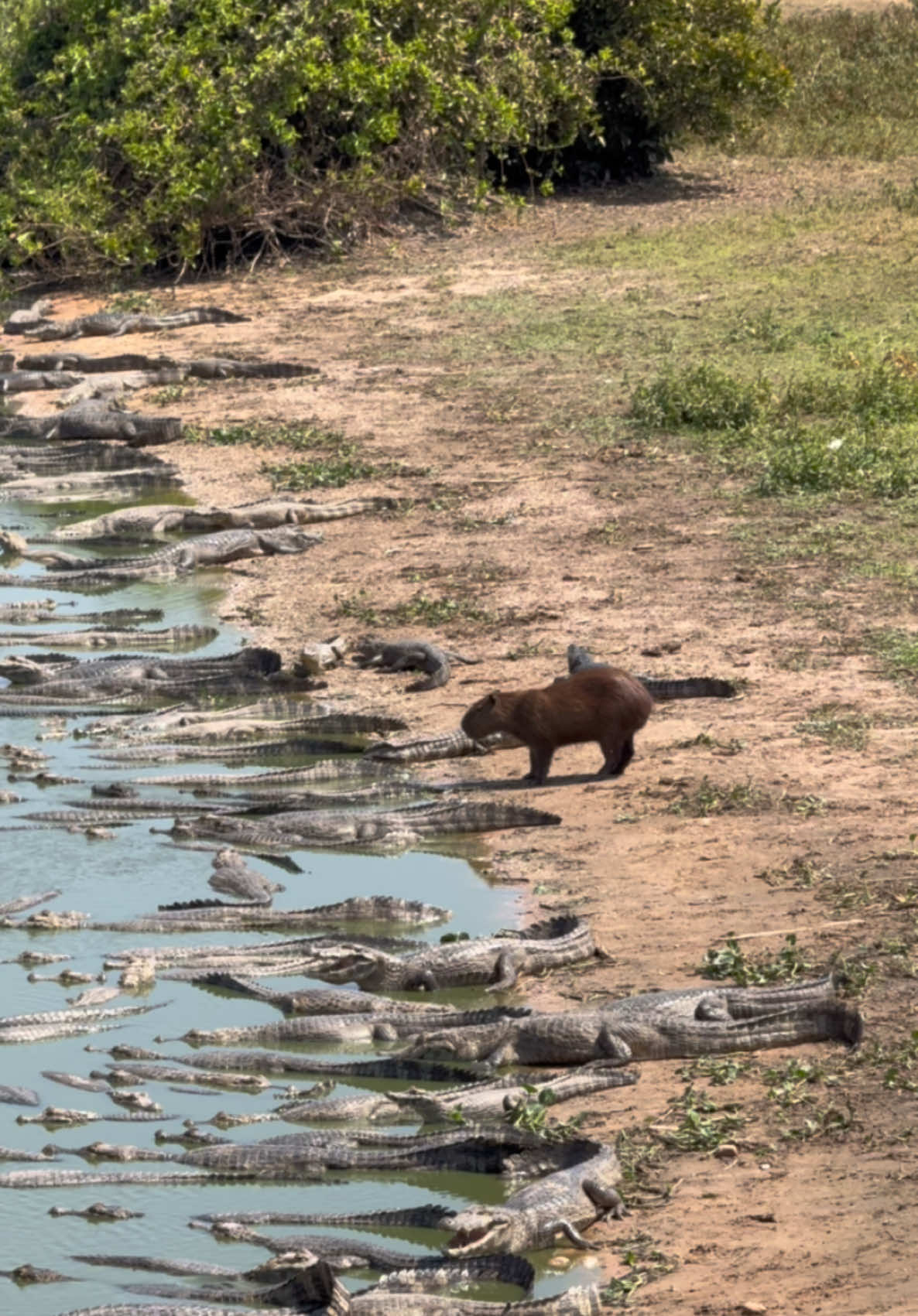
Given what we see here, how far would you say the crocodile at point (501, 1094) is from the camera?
216 inches

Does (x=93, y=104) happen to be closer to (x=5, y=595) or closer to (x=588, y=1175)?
(x=5, y=595)

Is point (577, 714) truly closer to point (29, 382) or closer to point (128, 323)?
point (29, 382)

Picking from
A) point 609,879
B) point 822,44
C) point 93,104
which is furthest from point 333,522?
point 822,44

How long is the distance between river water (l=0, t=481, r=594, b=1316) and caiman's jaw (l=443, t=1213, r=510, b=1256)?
139 mm

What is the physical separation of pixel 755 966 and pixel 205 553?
253 inches

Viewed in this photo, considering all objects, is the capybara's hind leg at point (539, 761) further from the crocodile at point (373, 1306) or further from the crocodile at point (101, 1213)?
the crocodile at point (373, 1306)

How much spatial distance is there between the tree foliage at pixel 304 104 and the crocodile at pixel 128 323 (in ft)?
3.19

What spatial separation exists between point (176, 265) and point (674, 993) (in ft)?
52.2

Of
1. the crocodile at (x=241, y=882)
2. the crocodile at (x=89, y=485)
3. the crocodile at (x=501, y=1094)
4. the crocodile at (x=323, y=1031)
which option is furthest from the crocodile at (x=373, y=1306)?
the crocodile at (x=89, y=485)

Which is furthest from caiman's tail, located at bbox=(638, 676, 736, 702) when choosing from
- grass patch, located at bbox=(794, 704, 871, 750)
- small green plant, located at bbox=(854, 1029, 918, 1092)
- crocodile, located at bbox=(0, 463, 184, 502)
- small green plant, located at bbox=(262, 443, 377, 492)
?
crocodile, located at bbox=(0, 463, 184, 502)

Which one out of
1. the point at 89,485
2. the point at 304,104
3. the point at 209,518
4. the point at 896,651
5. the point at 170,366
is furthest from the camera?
the point at 304,104

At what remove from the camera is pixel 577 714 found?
7.98m

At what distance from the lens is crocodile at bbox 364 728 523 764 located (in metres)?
8.58

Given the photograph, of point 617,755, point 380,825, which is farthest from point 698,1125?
point 617,755
